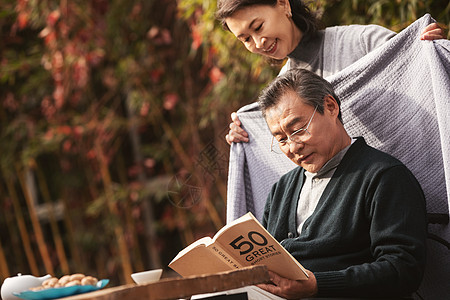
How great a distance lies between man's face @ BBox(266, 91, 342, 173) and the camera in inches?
68.3

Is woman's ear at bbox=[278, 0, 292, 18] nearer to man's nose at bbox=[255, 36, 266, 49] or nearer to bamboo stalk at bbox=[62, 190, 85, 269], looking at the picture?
man's nose at bbox=[255, 36, 266, 49]

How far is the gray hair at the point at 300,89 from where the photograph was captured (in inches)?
68.7

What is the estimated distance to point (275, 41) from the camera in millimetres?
2232

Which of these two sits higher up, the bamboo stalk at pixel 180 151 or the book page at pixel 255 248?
the book page at pixel 255 248

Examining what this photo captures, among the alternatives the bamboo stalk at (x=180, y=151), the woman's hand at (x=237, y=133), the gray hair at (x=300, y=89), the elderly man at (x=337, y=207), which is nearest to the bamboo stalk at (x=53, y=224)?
the bamboo stalk at (x=180, y=151)

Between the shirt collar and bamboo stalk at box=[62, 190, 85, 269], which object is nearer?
the shirt collar

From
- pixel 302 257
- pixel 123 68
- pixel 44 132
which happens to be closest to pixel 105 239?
pixel 44 132

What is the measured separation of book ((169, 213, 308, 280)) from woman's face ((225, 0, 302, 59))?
91 cm

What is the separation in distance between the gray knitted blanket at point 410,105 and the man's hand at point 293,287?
440 mm

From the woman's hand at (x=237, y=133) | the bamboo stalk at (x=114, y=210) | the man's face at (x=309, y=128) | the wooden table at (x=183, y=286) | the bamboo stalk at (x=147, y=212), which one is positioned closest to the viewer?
the wooden table at (x=183, y=286)

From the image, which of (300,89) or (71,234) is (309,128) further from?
(71,234)

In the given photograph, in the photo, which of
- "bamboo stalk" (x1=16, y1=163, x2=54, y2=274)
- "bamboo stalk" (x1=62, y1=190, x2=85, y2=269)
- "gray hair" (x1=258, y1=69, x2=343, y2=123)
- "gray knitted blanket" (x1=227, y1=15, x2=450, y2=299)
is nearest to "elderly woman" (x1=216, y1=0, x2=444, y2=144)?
"gray knitted blanket" (x1=227, y1=15, x2=450, y2=299)

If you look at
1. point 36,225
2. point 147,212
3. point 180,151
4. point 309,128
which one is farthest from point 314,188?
point 36,225

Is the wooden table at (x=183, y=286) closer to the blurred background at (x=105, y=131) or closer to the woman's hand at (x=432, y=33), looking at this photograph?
the woman's hand at (x=432, y=33)
